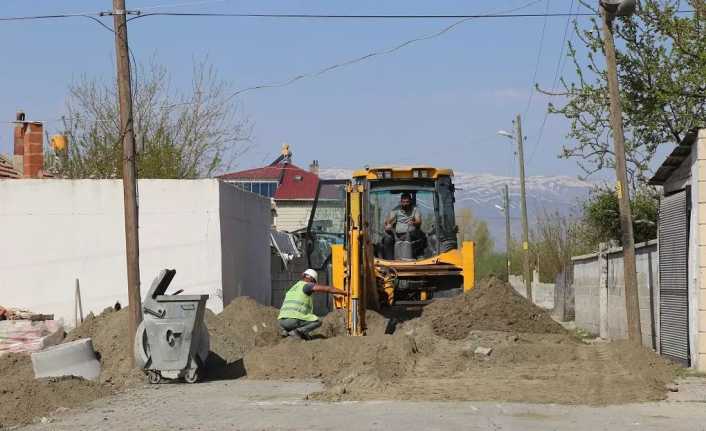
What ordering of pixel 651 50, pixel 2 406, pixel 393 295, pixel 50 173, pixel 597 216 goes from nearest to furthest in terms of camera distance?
pixel 2 406
pixel 393 295
pixel 651 50
pixel 597 216
pixel 50 173

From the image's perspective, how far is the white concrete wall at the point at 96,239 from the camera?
73.4 feet

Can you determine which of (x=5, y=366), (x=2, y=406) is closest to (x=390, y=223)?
(x=5, y=366)

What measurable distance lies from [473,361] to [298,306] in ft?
10.7

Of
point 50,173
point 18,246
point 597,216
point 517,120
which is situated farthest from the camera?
point 517,120

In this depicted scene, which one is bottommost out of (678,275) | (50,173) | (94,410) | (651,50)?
(94,410)

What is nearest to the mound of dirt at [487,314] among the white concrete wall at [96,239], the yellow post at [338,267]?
the yellow post at [338,267]

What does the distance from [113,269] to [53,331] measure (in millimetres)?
2385

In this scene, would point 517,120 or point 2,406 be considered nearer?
point 2,406

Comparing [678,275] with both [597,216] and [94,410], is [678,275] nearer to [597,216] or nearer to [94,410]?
[94,410]

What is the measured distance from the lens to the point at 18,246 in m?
22.4

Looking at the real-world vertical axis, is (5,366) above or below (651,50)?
below

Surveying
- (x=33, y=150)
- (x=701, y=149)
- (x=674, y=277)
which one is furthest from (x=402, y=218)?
(x=33, y=150)

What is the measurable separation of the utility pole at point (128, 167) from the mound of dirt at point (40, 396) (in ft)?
6.18

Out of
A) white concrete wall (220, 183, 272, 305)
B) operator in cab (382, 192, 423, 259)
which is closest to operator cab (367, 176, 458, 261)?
operator in cab (382, 192, 423, 259)
